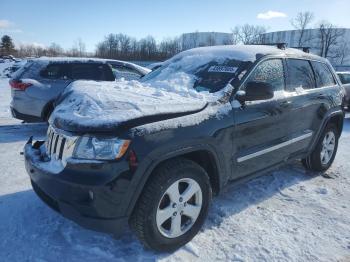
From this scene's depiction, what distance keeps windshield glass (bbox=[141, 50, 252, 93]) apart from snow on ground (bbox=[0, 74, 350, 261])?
1091 millimetres

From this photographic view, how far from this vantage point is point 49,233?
10.6ft

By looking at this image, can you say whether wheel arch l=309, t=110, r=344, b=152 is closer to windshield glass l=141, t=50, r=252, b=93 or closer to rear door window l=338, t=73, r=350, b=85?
windshield glass l=141, t=50, r=252, b=93

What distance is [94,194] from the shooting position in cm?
248

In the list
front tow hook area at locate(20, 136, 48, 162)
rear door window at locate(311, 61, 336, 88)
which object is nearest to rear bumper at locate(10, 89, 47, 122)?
front tow hook area at locate(20, 136, 48, 162)

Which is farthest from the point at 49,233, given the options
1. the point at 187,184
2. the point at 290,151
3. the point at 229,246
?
the point at 290,151

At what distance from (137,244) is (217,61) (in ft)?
7.05

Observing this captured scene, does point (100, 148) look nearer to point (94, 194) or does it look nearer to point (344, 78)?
point (94, 194)

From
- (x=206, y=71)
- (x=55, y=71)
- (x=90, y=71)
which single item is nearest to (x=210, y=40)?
(x=90, y=71)

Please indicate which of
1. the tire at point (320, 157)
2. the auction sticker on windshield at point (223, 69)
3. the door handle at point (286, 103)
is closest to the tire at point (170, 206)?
the auction sticker on windshield at point (223, 69)

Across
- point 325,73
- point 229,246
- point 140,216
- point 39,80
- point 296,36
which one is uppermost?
point 296,36

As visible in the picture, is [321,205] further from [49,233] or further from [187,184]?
[49,233]

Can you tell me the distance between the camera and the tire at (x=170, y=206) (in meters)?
2.70

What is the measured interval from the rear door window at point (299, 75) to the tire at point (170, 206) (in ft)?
6.31

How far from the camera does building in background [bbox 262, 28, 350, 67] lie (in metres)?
64.1
